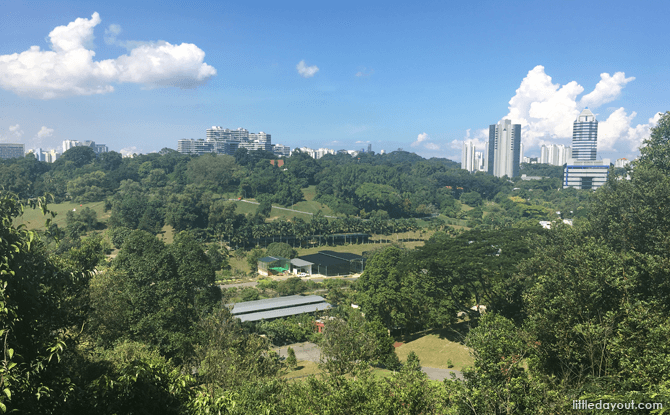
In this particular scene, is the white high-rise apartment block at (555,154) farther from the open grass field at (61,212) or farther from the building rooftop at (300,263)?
the open grass field at (61,212)

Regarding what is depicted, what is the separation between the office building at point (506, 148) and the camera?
15038 cm

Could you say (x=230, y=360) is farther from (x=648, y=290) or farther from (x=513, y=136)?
(x=513, y=136)

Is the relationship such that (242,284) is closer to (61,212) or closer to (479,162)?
(61,212)

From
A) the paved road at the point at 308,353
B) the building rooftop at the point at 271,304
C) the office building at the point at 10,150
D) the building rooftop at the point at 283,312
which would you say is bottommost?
the paved road at the point at 308,353

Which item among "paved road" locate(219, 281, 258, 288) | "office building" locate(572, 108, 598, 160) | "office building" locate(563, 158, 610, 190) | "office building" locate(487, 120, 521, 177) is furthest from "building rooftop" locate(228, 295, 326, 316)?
"office building" locate(487, 120, 521, 177)

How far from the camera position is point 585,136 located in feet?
404

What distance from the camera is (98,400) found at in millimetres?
5691

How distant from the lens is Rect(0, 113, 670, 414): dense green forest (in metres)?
5.61

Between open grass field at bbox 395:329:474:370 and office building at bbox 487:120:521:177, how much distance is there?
5492 inches

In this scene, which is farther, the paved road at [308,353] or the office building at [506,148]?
the office building at [506,148]

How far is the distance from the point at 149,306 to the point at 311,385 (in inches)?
378

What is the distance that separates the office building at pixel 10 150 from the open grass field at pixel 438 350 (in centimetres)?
14560

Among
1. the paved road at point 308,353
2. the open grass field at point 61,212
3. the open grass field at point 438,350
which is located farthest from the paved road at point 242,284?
the open grass field at point 61,212

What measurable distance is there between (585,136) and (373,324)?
130 metres
